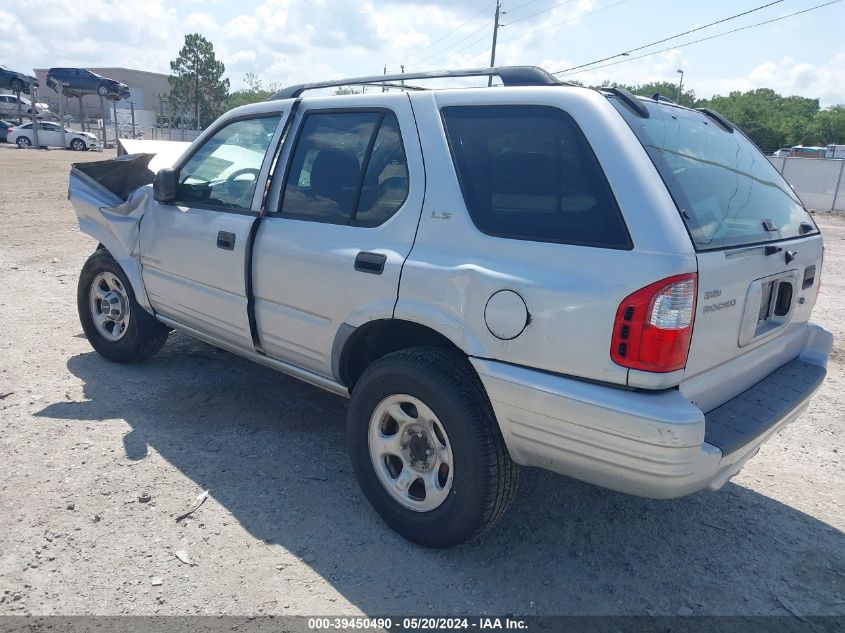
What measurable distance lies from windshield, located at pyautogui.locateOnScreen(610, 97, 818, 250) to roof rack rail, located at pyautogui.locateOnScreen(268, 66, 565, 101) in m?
0.38

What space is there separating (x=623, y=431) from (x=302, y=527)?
5.27ft

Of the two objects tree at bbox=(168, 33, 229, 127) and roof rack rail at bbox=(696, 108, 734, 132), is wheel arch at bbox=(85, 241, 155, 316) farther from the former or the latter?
tree at bbox=(168, 33, 229, 127)

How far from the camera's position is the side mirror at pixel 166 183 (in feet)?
13.6

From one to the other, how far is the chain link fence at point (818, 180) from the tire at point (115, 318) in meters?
22.9

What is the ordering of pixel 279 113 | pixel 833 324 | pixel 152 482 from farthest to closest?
pixel 833 324, pixel 279 113, pixel 152 482

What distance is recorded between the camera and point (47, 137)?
3353 cm

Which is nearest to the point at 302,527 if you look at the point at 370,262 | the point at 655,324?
the point at 370,262

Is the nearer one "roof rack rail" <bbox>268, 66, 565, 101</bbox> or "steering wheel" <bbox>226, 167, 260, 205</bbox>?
"roof rack rail" <bbox>268, 66, 565, 101</bbox>

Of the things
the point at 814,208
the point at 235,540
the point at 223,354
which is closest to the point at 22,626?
the point at 235,540

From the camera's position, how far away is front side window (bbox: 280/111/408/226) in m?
3.11

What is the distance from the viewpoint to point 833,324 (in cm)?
704

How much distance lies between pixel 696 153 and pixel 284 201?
207 centimetres

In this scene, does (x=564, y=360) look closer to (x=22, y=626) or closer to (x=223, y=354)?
(x=22, y=626)

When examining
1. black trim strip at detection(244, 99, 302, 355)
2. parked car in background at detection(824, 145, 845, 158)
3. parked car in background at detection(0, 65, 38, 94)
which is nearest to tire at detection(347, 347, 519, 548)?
black trim strip at detection(244, 99, 302, 355)
